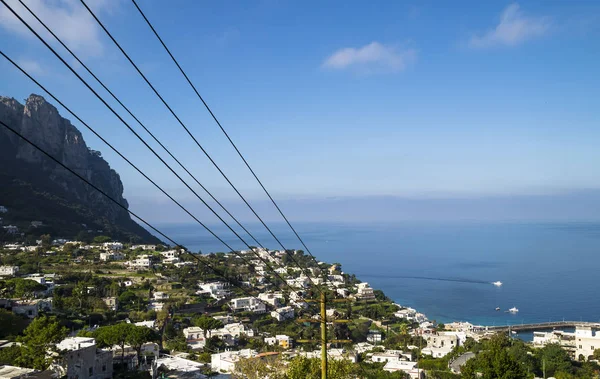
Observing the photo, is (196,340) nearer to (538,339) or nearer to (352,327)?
(352,327)

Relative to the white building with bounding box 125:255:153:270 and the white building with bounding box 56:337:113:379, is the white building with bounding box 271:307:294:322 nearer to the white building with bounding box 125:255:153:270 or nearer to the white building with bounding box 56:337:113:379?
the white building with bounding box 125:255:153:270

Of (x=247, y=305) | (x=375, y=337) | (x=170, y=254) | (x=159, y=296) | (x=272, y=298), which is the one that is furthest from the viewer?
(x=170, y=254)

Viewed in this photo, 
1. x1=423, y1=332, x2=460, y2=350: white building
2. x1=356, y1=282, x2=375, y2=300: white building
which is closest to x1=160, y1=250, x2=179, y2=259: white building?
x1=356, y1=282, x2=375, y2=300: white building

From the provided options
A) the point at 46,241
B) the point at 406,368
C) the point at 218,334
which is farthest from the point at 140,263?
the point at 406,368

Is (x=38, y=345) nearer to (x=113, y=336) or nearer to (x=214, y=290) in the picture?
(x=113, y=336)

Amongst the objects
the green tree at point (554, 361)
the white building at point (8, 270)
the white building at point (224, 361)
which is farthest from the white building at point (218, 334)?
the green tree at point (554, 361)

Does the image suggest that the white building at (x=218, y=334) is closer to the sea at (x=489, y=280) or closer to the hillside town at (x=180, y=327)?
the hillside town at (x=180, y=327)

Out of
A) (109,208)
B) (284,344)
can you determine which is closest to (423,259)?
(109,208)
